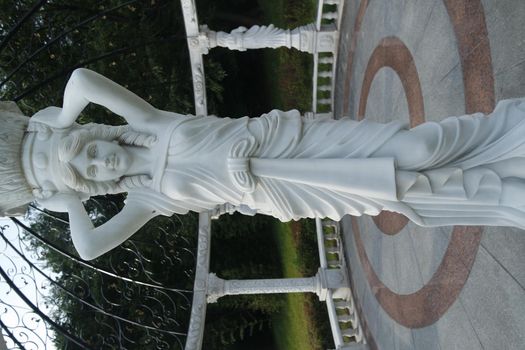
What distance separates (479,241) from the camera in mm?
5719

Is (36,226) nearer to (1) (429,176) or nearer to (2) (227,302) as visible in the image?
(2) (227,302)

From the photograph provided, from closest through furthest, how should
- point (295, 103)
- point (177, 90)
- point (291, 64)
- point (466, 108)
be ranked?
1. point (466, 108)
2. point (177, 90)
3. point (291, 64)
4. point (295, 103)

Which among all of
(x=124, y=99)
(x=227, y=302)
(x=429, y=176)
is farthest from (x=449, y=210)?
(x=227, y=302)

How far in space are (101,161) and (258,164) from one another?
143 cm

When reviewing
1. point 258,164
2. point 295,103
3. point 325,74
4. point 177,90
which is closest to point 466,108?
point 258,164

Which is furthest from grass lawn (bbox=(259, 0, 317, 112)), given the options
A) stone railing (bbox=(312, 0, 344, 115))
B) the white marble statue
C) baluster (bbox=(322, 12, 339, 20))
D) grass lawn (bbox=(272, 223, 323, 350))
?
the white marble statue

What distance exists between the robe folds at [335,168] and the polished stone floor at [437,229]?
1128 mm

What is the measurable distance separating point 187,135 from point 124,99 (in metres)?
0.67

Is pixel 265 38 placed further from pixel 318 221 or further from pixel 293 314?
pixel 293 314

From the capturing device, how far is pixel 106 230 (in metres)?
4.53

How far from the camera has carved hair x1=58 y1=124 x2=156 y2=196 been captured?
455 cm

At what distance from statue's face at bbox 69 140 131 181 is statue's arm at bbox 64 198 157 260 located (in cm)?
35

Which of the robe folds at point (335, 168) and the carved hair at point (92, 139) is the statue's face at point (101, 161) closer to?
the carved hair at point (92, 139)

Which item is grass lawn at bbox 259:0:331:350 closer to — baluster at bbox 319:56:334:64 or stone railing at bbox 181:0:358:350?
stone railing at bbox 181:0:358:350
